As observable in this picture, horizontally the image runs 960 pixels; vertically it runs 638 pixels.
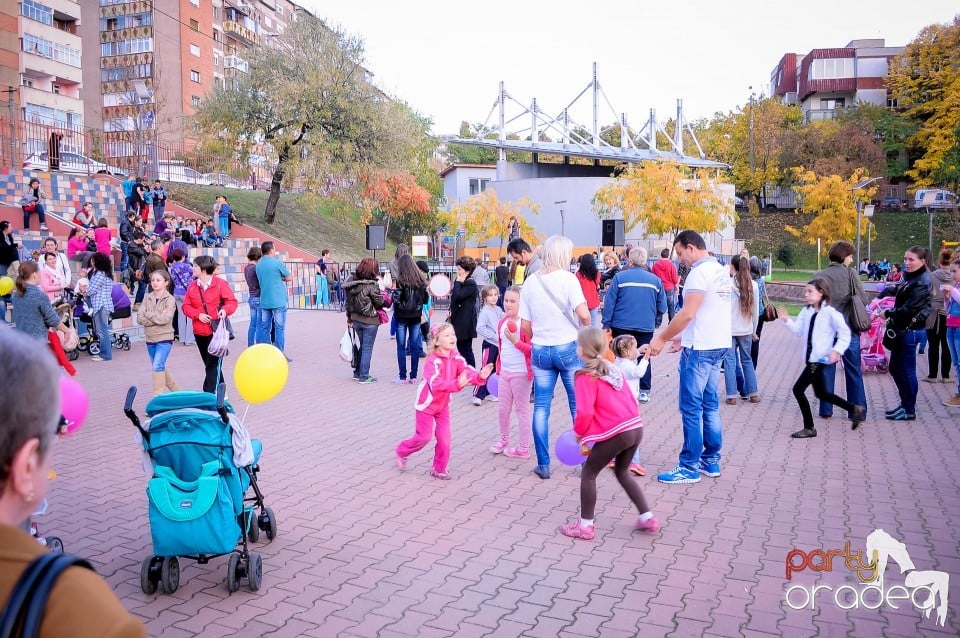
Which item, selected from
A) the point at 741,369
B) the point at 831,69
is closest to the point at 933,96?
the point at 831,69

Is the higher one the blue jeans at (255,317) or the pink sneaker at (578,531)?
the blue jeans at (255,317)

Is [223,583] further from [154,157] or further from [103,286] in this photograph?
[154,157]

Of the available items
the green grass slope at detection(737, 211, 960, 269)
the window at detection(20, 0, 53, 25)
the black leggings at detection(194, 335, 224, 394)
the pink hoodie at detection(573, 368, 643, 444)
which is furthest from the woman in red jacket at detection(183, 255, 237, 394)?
the green grass slope at detection(737, 211, 960, 269)

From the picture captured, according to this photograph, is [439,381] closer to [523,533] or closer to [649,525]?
[523,533]

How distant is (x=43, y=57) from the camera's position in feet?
146

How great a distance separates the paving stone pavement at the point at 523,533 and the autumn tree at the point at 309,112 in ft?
87.2

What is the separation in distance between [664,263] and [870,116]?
197 ft

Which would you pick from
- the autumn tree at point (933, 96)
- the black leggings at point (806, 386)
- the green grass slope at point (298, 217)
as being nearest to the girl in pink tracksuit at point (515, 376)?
the black leggings at point (806, 386)

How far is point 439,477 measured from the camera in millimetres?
6797

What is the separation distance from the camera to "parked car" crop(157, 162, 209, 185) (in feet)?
113

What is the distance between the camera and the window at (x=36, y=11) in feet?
142

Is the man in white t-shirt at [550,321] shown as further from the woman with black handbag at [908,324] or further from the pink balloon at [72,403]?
the woman with black handbag at [908,324]

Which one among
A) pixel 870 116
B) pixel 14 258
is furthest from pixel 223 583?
pixel 870 116

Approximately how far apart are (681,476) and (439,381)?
7.33 ft
